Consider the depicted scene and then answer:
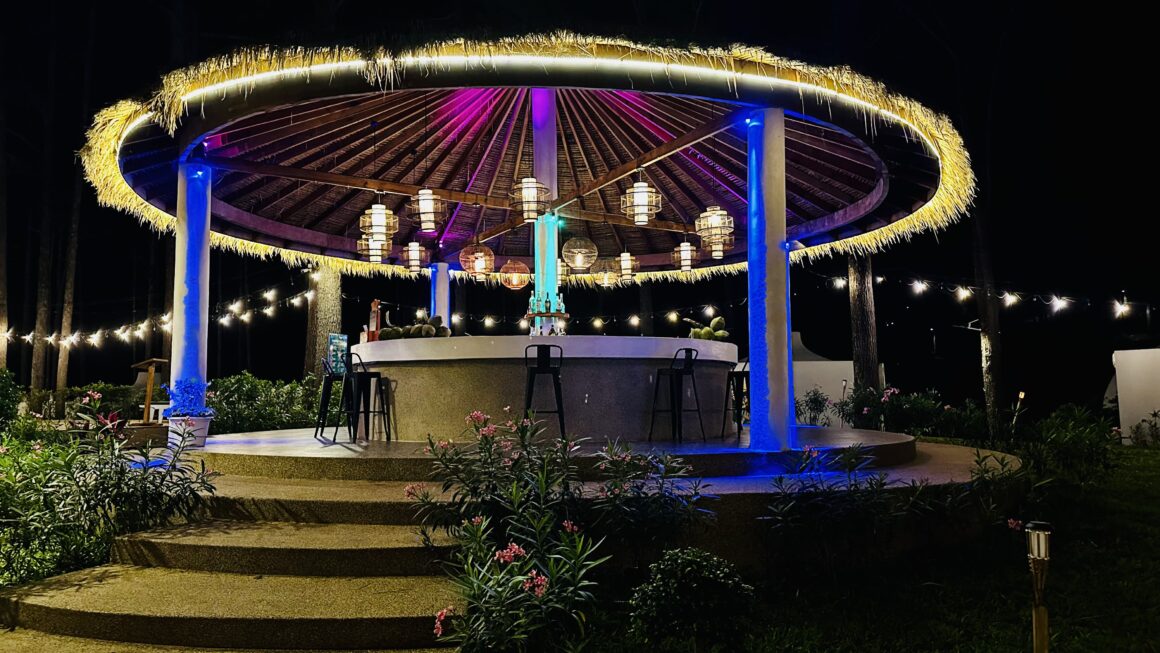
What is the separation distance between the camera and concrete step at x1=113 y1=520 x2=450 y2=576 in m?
4.17

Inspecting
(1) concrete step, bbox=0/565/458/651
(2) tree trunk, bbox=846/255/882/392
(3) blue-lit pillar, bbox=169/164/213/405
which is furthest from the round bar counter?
(2) tree trunk, bbox=846/255/882/392

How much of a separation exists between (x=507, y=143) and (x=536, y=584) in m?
7.81

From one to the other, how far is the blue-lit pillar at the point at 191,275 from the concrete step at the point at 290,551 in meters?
3.59

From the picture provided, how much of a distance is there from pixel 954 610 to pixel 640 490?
1729 mm

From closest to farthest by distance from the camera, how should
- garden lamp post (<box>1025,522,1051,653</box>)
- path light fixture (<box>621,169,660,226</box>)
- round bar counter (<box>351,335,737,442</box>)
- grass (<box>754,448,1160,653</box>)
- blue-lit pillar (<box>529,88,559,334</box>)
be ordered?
garden lamp post (<box>1025,522,1051,653</box>)
grass (<box>754,448,1160,653</box>)
round bar counter (<box>351,335,737,442</box>)
path light fixture (<box>621,169,660,226</box>)
blue-lit pillar (<box>529,88,559,334</box>)

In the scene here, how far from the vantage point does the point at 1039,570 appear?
125 inches

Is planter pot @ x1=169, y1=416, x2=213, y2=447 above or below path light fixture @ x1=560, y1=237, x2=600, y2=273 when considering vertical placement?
below

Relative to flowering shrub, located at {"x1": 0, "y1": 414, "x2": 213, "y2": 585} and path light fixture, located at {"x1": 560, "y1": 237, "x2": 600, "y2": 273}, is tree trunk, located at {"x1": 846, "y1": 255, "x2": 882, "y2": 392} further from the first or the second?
flowering shrub, located at {"x1": 0, "y1": 414, "x2": 213, "y2": 585}

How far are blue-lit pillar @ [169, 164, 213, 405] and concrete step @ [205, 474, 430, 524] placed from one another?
9.86 feet

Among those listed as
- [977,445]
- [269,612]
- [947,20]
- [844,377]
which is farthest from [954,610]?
[947,20]

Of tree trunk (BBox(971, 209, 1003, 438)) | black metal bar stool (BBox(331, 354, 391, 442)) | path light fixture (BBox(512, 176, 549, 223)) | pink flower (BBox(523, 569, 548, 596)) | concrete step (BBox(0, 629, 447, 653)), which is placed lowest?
concrete step (BBox(0, 629, 447, 653))

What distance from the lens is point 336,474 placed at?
556 centimetres

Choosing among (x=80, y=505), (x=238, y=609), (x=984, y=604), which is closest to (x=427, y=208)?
(x=80, y=505)

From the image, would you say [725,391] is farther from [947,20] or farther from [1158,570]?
[947,20]
